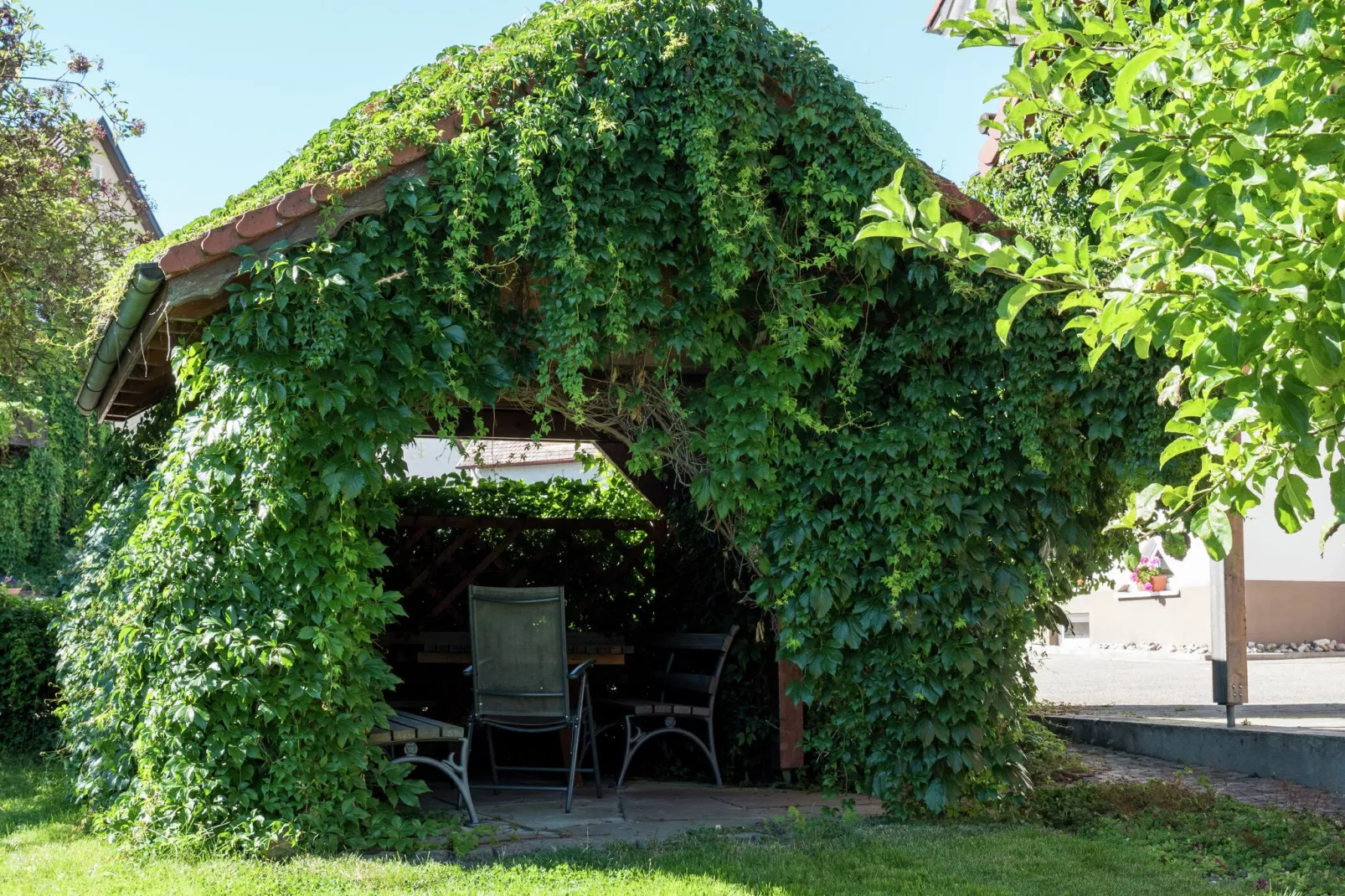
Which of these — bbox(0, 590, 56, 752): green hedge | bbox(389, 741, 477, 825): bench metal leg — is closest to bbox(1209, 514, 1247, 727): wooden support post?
bbox(389, 741, 477, 825): bench metal leg

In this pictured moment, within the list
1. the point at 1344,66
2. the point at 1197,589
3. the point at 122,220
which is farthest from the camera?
the point at 1197,589

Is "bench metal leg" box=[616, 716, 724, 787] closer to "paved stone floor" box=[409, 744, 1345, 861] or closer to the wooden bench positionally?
"paved stone floor" box=[409, 744, 1345, 861]

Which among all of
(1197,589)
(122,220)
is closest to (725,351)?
(122,220)

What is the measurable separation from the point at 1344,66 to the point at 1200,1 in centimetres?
54

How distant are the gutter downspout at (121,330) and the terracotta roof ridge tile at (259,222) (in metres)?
0.09

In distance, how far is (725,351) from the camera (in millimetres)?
5301

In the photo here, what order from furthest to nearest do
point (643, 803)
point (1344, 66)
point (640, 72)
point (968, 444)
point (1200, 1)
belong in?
point (643, 803) < point (968, 444) < point (640, 72) < point (1200, 1) < point (1344, 66)

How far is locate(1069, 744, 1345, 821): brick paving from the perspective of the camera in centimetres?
584

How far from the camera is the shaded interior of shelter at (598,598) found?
727cm

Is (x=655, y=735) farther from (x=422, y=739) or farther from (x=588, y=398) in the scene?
(x=588, y=398)

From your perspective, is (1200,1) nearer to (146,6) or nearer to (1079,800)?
(1079,800)

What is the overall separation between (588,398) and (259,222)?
1640 mm

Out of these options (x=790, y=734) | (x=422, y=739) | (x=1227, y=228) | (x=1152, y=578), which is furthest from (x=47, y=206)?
(x=1152, y=578)

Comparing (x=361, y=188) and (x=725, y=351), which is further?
(x=725, y=351)
